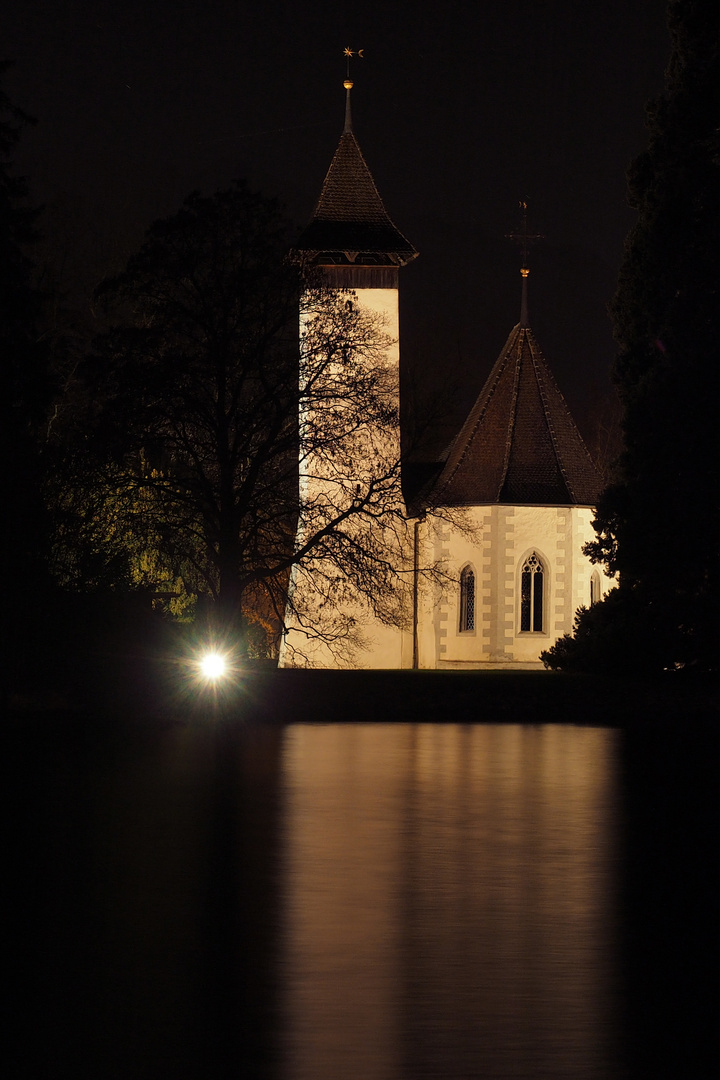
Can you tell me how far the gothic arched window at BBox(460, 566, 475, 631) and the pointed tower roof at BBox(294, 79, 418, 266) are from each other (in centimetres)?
960

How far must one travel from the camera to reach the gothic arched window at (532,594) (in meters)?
46.5

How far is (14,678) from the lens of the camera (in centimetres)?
2998

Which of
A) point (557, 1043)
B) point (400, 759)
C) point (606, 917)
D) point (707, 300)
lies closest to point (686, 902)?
point (606, 917)

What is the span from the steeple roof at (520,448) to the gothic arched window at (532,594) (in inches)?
74.0

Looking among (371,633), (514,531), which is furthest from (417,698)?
(371,633)

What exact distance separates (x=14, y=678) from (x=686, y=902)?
20.9 metres

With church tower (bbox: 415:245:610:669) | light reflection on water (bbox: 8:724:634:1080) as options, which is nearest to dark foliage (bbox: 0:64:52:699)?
light reflection on water (bbox: 8:724:634:1080)

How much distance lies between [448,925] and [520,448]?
37766 mm

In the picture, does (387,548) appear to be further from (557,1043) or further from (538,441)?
(557,1043)

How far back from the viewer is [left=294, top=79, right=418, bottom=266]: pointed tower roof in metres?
48.2

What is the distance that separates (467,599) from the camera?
4750cm

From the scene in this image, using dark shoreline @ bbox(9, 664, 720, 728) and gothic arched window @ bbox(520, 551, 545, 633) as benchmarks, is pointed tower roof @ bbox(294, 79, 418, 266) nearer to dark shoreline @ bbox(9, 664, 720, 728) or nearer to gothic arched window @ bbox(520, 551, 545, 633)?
gothic arched window @ bbox(520, 551, 545, 633)

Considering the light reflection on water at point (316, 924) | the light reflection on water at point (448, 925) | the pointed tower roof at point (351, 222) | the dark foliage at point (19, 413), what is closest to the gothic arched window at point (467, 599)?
the pointed tower roof at point (351, 222)

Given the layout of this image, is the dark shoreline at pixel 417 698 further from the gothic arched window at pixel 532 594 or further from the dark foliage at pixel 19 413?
the gothic arched window at pixel 532 594
